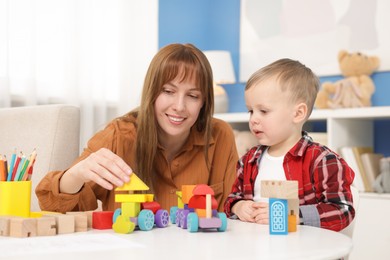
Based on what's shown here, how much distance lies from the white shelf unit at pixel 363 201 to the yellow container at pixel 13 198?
1.98m

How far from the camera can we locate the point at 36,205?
1.75 meters

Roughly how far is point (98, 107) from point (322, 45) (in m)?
1.43

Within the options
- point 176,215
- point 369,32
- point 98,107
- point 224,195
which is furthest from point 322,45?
point 176,215

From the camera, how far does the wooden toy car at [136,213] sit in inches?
40.3

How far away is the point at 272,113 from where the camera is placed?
4.54 ft

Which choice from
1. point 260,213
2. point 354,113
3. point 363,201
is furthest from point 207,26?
point 260,213

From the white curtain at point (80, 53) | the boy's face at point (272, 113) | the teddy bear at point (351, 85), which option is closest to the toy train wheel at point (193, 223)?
the boy's face at point (272, 113)

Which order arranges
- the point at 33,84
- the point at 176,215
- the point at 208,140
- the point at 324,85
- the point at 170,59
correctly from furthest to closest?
the point at 324,85 < the point at 33,84 < the point at 208,140 < the point at 170,59 < the point at 176,215

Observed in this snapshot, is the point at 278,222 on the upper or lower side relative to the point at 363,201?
upper

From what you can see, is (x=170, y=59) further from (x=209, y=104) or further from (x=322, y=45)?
(x=322, y=45)

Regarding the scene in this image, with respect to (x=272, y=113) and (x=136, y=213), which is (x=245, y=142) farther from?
(x=136, y=213)

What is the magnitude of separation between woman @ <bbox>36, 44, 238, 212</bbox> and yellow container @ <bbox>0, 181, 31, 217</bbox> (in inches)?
10.2

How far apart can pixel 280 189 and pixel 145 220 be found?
261mm

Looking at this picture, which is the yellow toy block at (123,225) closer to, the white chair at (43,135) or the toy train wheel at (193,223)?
the toy train wheel at (193,223)
